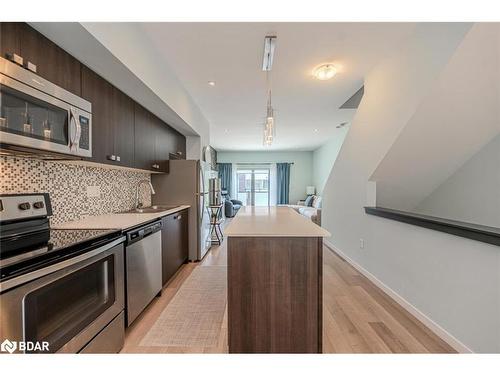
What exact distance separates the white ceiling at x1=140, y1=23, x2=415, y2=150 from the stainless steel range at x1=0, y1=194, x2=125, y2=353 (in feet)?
5.75

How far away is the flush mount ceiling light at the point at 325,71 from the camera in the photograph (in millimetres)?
2703

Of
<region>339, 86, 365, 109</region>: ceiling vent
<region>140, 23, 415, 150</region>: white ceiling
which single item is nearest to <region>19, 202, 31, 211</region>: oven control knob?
<region>140, 23, 415, 150</region>: white ceiling

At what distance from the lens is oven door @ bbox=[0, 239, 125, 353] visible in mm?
1021

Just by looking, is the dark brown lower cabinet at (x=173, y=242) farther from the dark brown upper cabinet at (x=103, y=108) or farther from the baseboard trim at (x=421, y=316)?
the baseboard trim at (x=421, y=316)

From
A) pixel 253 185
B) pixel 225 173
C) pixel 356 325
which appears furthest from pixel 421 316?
pixel 225 173

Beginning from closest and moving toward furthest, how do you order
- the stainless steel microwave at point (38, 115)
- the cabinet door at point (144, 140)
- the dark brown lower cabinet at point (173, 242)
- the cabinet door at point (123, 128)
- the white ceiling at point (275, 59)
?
the stainless steel microwave at point (38, 115)
the white ceiling at point (275, 59)
the cabinet door at point (123, 128)
the cabinet door at point (144, 140)
the dark brown lower cabinet at point (173, 242)

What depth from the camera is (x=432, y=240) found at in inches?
78.9

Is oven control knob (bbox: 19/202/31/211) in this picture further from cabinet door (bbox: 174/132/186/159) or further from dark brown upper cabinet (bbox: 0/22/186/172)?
cabinet door (bbox: 174/132/186/159)

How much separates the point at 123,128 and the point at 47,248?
56.9 inches

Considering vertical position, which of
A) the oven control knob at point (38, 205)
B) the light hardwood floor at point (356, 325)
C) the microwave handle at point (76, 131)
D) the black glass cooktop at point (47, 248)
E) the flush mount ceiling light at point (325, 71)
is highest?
the flush mount ceiling light at point (325, 71)

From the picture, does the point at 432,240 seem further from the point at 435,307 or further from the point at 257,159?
the point at 257,159

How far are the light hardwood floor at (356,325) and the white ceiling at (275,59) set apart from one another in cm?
254

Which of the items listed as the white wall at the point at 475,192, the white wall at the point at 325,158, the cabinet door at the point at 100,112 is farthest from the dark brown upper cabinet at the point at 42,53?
the white wall at the point at 325,158
